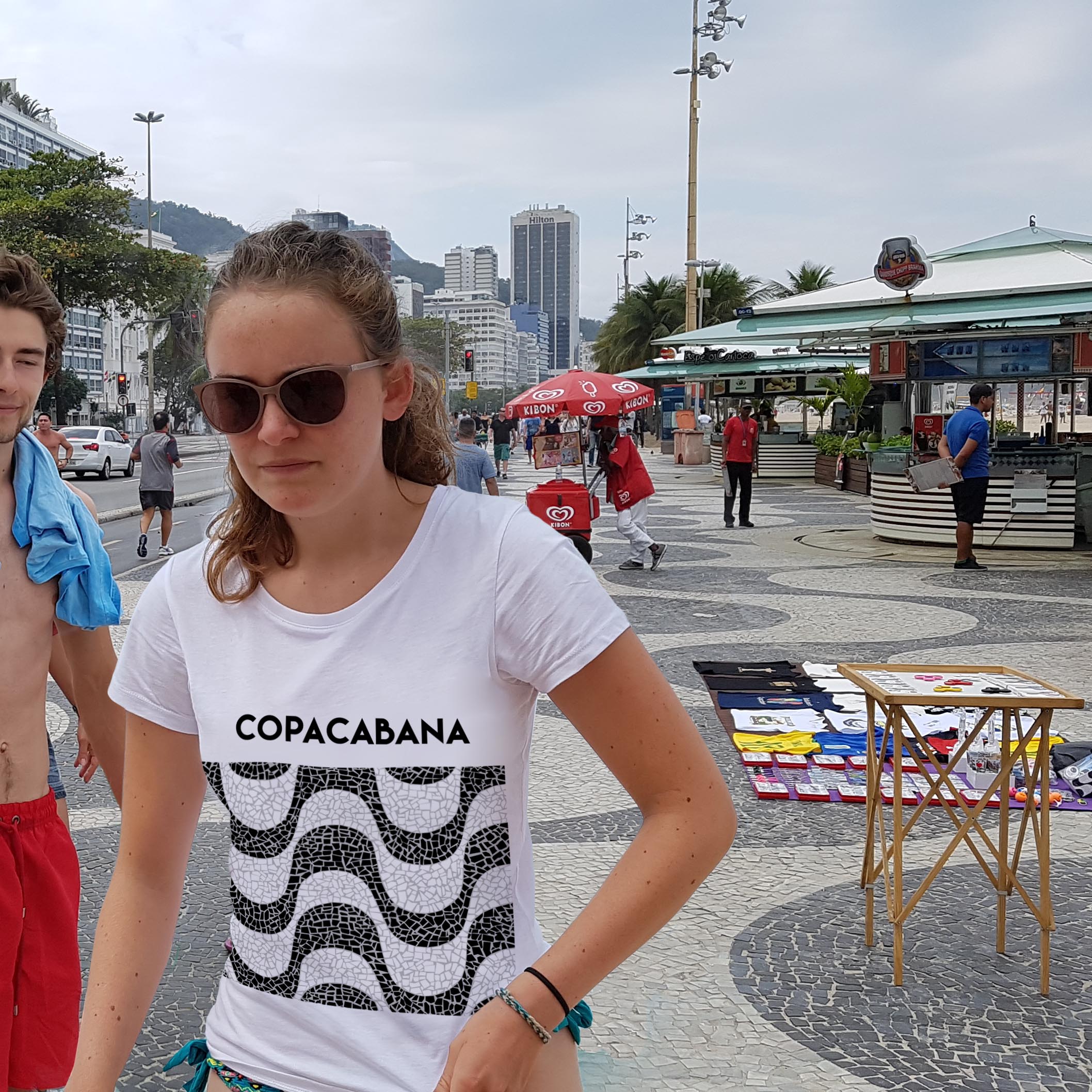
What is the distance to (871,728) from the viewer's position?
403 centimetres

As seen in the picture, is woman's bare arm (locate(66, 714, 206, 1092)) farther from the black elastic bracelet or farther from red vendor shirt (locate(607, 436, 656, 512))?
red vendor shirt (locate(607, 436, 656, 512))

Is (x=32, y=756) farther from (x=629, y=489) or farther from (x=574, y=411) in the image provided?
(x=574, y=411)

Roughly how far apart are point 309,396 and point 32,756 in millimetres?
1085

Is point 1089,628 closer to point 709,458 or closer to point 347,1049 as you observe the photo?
Answer: point 347,1049

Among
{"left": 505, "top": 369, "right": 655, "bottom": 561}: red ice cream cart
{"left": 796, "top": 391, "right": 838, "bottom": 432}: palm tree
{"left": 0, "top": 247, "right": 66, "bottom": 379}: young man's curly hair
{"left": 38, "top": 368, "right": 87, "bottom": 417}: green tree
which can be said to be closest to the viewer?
{"left": 0, "top": 247, "right": 66, "bottom": 379}: young man's curly hair

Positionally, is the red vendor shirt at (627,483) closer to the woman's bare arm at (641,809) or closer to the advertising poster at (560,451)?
the advertising poster at (560,451)

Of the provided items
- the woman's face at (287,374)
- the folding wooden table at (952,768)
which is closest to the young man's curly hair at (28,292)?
the woman's face at (287,374)

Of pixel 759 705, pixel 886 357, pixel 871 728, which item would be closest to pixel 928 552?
pixel 886 357

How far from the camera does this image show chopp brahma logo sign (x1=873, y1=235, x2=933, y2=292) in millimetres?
14352

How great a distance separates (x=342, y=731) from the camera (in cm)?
135

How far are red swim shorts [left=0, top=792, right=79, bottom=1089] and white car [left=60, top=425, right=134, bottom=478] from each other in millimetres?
30040

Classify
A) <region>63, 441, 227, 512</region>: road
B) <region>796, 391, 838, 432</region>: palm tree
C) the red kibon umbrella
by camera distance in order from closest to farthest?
the red kibon umbrella < <region>63, 441, 227, 512</region>: road < <region>796, 391, 838, 432</region>: palm tree

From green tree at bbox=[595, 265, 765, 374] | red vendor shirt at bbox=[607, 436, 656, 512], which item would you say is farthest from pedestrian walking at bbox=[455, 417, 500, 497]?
green tree at bbox=[595, 265, 765, 374]

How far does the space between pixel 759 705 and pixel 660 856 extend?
219 inches
